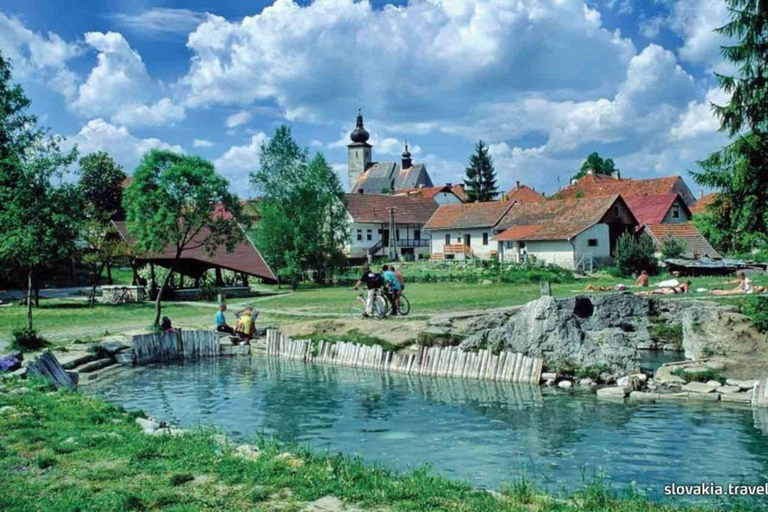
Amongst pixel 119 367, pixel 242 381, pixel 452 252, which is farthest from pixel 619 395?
pixel 452 252

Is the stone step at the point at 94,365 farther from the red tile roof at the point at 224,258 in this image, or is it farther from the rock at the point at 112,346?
the red tile roof at the point at 224,258

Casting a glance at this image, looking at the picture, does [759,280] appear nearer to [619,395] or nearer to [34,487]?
[619,395]

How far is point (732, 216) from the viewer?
19734 mm

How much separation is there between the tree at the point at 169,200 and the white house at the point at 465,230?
126 ft

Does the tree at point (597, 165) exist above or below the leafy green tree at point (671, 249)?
above

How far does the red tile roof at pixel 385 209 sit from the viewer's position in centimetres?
7694

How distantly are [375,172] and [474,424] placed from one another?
115 metres

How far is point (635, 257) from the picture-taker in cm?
4528

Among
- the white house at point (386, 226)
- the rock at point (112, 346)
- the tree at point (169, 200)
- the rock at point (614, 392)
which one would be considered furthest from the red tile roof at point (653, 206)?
the rock at point (112, 346)

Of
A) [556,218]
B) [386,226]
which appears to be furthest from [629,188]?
[386,226]

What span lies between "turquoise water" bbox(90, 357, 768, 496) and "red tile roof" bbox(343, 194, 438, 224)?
186 ft

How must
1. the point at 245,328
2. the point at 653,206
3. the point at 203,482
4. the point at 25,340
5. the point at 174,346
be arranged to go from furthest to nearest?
the point at 653,206, the point at 245,328, the point at 174,346, the point at 25,340, the point at 203,482

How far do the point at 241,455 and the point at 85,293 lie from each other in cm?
3938

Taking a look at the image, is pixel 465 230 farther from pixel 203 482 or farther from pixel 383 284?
pixel 203 482
